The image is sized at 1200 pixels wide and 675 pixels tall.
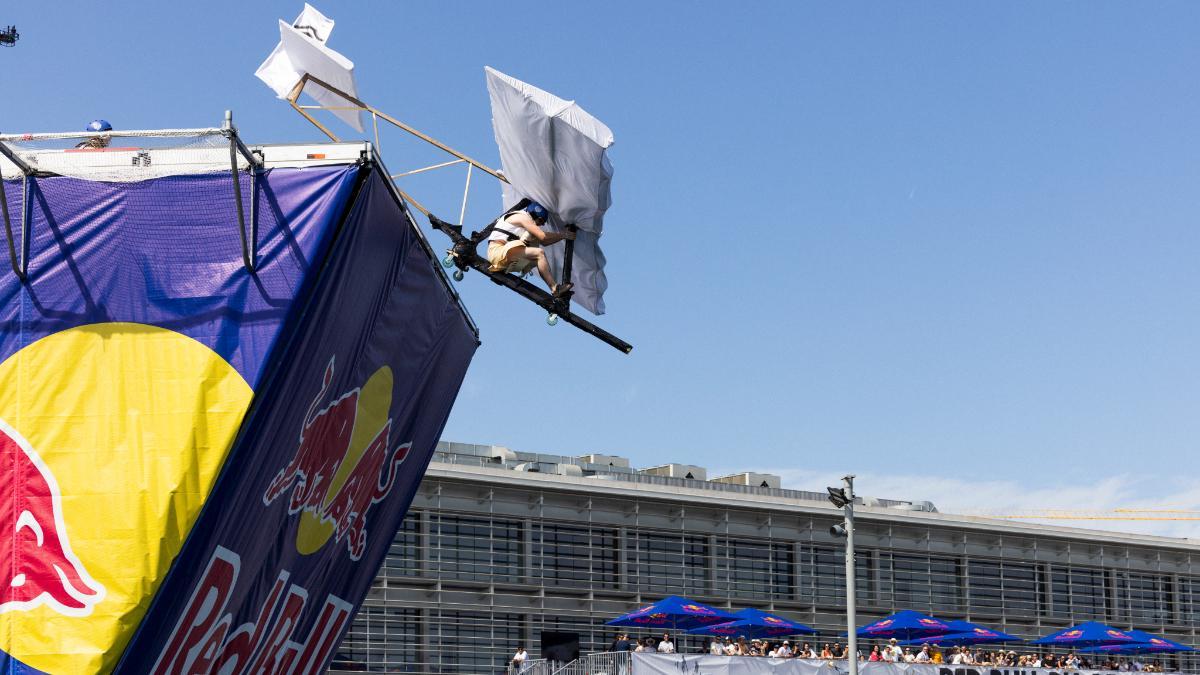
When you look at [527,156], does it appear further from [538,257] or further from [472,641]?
[472,641]

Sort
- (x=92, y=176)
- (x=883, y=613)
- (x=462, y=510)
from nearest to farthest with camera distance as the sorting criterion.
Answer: (x=92, y=176) → (x=462, y=510) → (x=883, y=613)

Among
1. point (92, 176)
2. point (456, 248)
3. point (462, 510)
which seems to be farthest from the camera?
point (462, 510)

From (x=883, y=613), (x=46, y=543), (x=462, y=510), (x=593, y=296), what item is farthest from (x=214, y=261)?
(x=883, y=613)

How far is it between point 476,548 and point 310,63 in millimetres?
31079

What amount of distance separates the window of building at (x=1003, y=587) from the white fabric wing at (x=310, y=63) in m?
44.5

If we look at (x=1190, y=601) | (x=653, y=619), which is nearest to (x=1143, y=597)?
(x=1190, y=601)

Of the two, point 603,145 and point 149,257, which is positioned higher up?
point 603,145

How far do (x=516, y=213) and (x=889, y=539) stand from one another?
4111cm

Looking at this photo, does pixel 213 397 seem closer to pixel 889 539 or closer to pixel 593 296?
pixel 593 296

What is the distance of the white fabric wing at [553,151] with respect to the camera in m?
15.1

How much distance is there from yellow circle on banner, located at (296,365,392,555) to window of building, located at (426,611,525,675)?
3021cm

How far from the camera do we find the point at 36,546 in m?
11.7

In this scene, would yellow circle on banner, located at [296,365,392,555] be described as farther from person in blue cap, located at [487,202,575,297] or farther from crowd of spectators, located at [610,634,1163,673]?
crowd of spectators, located at [610,634,1163,673]

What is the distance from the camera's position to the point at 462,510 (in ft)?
149
